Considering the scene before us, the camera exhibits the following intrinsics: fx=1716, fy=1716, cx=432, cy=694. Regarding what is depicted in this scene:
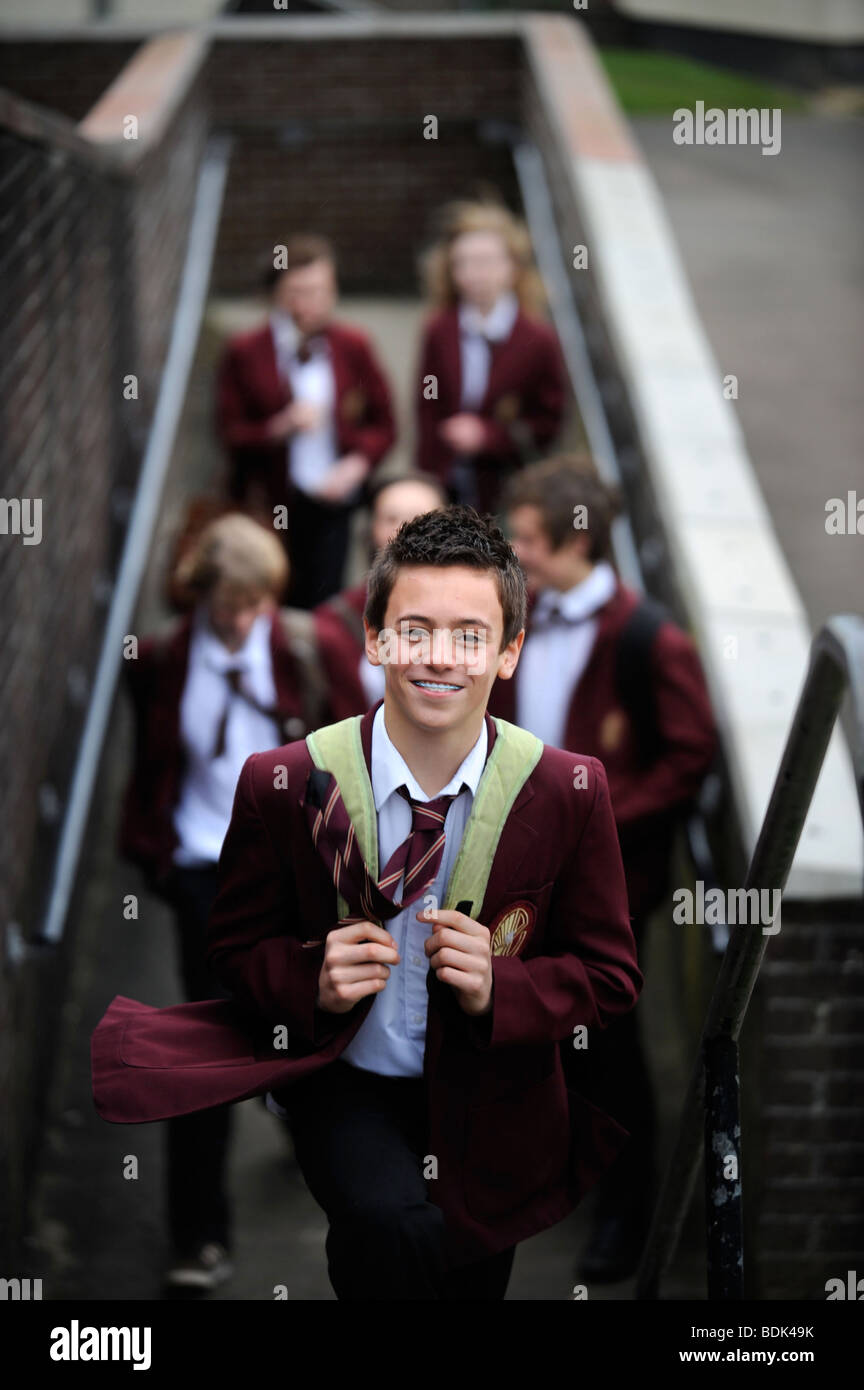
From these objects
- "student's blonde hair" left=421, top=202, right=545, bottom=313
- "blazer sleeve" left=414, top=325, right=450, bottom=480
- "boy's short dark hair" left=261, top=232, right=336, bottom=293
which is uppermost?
"student's blonde hair" left=421, top=202, right=545, bottom=313

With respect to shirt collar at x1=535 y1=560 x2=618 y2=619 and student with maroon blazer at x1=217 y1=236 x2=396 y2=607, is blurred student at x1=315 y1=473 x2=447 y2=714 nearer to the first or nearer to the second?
shirt collar at x1=535 y1=560 x2=618 y2=619

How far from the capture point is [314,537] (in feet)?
19.5

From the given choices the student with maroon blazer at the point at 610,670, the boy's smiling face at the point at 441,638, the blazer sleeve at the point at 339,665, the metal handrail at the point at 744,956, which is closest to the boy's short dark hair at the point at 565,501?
the student with maroon blazer at the point at 610,670

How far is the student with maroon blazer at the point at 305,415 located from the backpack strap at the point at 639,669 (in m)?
2.35

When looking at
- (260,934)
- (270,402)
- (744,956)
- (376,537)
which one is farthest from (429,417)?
(260,934)

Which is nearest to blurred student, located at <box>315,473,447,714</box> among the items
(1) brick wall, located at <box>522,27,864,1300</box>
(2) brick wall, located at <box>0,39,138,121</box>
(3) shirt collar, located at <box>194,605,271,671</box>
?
(3) shirt collar, located at <box>194,605,271,671</box>

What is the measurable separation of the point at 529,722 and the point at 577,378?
4.69 m

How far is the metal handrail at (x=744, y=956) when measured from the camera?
2244mm

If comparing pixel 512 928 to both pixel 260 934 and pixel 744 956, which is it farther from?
pixel 744 956

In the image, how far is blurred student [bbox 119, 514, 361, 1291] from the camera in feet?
11.0

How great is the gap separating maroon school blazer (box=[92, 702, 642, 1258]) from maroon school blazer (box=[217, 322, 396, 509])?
4064 mm

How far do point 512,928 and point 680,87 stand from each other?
1446 centimetres

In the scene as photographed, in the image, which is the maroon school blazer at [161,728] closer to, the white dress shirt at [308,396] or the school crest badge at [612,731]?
the school crest badge at [612,731]

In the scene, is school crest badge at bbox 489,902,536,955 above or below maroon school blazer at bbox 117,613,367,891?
below
